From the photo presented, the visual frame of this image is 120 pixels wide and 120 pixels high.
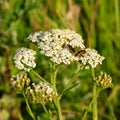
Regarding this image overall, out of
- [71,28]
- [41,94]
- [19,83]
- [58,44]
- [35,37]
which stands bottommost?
[41,94]

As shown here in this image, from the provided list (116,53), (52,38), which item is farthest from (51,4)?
(52,38)

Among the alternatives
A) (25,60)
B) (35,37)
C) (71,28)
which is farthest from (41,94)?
(71,28)

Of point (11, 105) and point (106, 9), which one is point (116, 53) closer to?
point (106, 9)

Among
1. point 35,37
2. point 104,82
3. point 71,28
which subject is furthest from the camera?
point 71,28

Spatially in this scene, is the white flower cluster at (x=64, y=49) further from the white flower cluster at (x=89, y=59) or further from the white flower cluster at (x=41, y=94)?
the white flower cluster at (x=41, y=94)

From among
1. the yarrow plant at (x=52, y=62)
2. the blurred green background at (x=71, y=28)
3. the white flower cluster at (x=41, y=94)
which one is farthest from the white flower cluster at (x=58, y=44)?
the blurred green background at (x=71, y=28)

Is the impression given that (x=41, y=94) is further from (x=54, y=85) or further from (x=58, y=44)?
(x=58, y=44)
